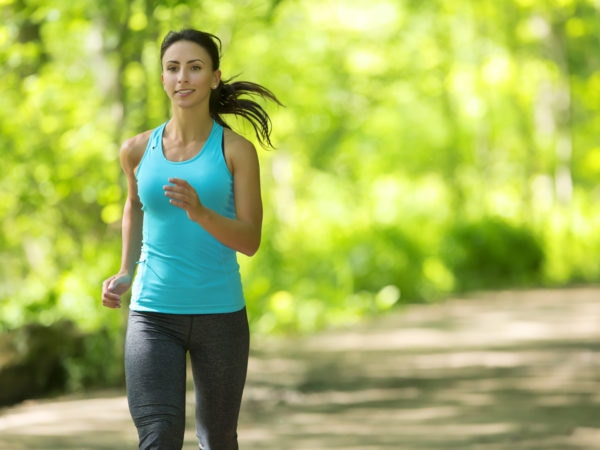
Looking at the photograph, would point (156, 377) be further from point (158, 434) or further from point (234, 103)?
point (234, 103)

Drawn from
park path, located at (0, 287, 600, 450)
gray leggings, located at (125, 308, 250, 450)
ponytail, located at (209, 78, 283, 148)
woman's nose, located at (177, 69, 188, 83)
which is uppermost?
woman's nose, located at (177, 69, 188, 83)

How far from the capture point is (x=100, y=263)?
10703 mm

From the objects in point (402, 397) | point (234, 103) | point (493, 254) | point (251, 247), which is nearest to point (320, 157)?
point (493, 254)

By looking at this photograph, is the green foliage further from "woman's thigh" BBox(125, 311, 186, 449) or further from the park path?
"woman's thigh" BBox(125, 311, 186, 449)

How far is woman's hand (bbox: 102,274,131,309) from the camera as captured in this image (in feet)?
11.9

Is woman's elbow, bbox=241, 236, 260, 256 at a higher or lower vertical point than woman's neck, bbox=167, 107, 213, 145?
lower

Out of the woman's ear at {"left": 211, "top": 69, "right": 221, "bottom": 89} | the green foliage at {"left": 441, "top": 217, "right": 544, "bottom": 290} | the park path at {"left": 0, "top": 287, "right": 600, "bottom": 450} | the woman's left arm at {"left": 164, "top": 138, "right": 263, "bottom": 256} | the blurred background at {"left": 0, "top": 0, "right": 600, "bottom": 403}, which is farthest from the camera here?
the green foliage at {"left": 441, "top": 217, "right": 544, "bottom": 290}

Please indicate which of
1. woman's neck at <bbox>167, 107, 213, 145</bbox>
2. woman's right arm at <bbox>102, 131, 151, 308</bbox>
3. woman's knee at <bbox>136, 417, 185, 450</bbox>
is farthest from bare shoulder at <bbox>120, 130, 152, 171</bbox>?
woman's knee at <bbox>136, 417, 185, 450</bbox>

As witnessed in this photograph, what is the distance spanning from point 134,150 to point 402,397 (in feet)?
18.6

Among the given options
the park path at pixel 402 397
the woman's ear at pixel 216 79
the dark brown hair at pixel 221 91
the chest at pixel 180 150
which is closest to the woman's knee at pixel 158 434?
the chest at pixel 180 150

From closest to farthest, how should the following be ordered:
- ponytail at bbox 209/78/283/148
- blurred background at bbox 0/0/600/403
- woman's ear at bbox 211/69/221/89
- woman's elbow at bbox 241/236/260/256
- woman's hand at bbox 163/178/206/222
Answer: woman's hand at bbox 163/178/206/222 < woman's elbow at bbox 241/236/260/256 < woman's ear at bbox 211/69/221/89 < ponytail at bbox 209/78/283/148 < blurred background at bbox 0/0/600/403

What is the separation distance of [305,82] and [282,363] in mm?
8462

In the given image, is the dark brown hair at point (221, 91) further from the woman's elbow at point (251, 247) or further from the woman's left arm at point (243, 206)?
the woman's elbow at point (251, 247)

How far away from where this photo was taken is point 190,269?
354 cm
